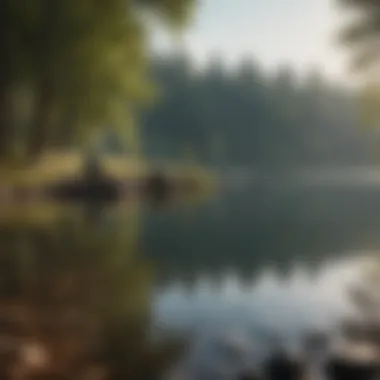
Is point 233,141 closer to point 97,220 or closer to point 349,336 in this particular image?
point 97,220

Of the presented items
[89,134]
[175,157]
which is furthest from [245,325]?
[89,134]

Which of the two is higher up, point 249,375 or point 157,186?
point 157,186

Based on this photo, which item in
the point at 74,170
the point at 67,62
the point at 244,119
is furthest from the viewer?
the point at 67,62

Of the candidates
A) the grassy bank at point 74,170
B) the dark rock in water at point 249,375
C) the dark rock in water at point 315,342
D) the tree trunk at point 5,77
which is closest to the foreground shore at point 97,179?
the grassy bank at point 74,170

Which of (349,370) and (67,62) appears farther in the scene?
(67,62)

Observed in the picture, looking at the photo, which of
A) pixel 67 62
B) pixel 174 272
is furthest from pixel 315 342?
pixel 67 62

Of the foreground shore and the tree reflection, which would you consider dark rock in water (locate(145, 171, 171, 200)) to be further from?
the tree reflection

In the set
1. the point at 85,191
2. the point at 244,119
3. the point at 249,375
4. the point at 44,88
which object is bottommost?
the point at 249,375

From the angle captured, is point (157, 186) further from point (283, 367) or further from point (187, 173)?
point (283, 367)
